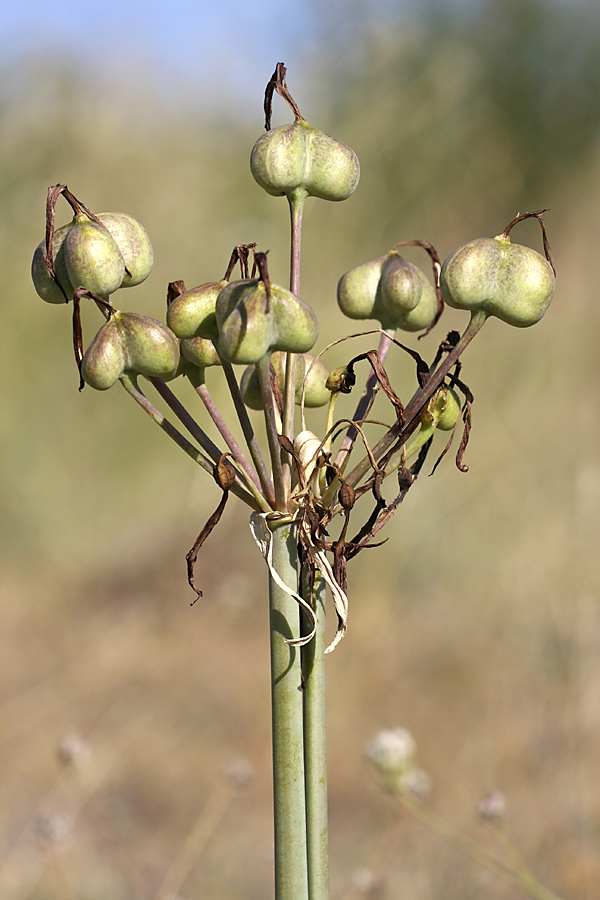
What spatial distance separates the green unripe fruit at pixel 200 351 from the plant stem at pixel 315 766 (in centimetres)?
11

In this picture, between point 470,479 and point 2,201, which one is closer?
point 470,479

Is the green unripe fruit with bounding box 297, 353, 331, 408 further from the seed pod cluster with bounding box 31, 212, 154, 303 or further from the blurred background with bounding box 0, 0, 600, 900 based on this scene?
the blurred background with bounding box 0, 0, 600, 900

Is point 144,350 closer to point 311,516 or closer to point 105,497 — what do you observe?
point 311,516

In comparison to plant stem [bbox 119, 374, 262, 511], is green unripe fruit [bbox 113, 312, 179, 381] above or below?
above

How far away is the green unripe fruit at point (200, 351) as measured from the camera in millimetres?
301

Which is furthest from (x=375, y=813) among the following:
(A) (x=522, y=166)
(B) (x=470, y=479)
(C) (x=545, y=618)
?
(A) (x=522, y=166)

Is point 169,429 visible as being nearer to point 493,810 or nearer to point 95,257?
point 95,257

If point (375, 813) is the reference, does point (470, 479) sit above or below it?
above

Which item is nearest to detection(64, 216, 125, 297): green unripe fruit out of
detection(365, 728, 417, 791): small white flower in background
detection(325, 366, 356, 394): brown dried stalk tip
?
detection(325, 366, 356, 394): brown dried stalk tip

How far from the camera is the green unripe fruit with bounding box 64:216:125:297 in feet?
0.92

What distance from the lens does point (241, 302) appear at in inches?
9.8

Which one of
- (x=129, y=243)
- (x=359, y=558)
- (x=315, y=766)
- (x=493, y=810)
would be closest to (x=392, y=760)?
(x=493, y=810)

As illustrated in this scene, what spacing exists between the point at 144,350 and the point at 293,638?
12 centimetres

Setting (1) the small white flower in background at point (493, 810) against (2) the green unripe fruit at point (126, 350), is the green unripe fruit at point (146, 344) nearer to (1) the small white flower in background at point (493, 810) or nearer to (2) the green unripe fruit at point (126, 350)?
(2) the green unripe fruit at point (126, 350)
